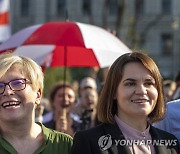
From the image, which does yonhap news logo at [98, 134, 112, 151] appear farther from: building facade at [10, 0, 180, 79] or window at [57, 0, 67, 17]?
window at [57, 0, 67, 17]

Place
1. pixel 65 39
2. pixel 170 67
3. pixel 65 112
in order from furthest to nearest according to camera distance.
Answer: pixel 170 67
pixel 65 112
pixel 65 39

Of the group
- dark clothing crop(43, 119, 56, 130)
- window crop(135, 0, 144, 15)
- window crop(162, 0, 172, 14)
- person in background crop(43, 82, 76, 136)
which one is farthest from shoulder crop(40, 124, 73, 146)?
window crop(135, 0, 144, 15)

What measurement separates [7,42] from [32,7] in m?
42.7

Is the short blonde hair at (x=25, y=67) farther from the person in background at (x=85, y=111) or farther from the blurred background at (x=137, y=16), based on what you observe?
the blurred background at (x=137, y=16)

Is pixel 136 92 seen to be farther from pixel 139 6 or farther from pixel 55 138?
pixel 139 6

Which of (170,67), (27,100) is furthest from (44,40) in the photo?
(170,67)

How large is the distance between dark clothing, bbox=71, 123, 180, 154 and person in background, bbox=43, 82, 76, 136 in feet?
8.59

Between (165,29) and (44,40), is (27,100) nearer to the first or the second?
(44,40)

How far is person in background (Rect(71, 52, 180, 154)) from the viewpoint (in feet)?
10.1

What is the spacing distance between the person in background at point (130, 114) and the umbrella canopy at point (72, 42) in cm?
236

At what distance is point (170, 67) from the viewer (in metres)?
46.4

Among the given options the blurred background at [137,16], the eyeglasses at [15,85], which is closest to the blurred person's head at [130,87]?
the eyeglasses at [15,85]

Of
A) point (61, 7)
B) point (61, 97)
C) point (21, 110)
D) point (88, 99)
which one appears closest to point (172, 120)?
point (21, 110)

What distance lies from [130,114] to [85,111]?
9.25ft
